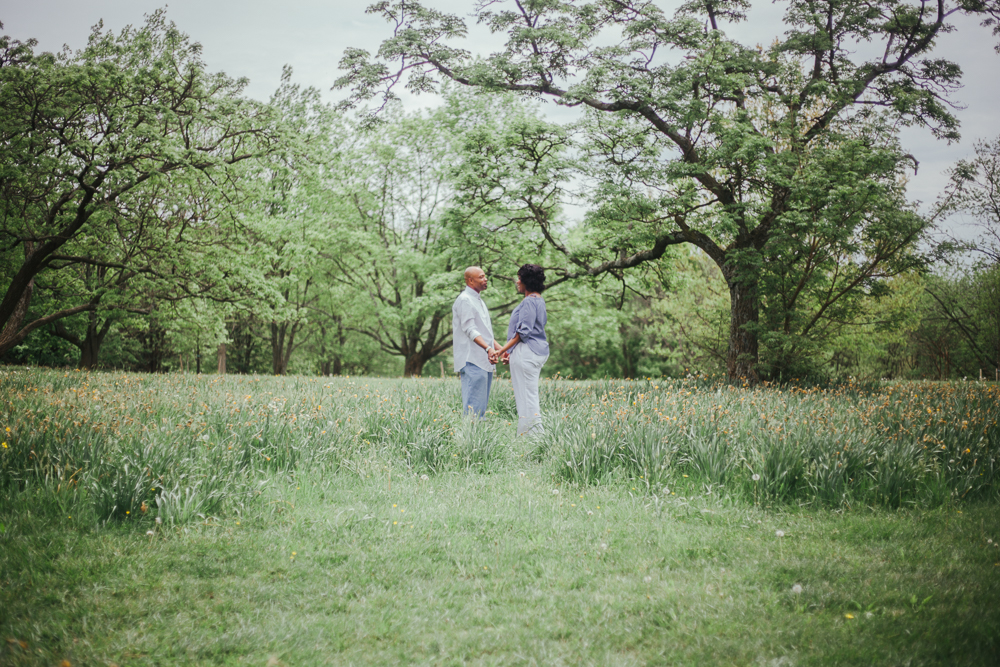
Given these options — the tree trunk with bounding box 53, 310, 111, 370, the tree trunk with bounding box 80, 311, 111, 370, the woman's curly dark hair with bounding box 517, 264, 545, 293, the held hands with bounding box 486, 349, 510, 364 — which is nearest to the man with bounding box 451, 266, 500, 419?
the held hands with bounding box 486, 349, 510, 364

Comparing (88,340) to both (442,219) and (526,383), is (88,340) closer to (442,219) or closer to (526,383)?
(442,219)

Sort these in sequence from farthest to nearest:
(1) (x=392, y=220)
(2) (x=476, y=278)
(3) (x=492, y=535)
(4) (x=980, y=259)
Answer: (1) (x=392, y=220) → (4) (x=980, y=259) → (2) (x=476, y=278) → (3) (x=492, y=535)

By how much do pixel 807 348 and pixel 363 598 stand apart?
Answer: 10.8 m

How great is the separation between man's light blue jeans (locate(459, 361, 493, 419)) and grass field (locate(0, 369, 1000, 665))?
25 cm

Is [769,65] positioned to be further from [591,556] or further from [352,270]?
[352,270]

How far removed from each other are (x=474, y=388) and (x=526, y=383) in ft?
2.20

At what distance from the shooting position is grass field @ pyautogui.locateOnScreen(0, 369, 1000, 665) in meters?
2.90

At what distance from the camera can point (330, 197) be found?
2484 centimetres

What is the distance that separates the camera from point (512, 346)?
721 centimetres

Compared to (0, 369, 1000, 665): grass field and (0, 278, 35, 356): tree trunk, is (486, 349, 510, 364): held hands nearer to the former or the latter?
(0, 369, 1000, 665): grass field

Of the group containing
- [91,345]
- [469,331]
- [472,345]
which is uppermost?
[469,331]

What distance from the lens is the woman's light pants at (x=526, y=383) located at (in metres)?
7.15

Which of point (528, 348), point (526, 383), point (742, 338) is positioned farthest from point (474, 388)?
point (742, 338)

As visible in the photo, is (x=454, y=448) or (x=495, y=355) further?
(x=495, y=355)
